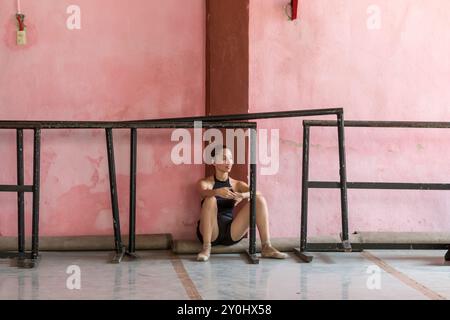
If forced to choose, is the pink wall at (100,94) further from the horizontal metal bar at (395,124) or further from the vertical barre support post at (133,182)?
the horizontal metal bar at (395,124)

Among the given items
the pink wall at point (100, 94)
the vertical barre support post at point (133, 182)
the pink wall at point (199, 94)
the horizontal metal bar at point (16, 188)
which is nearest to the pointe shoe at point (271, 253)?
the pink wall at point (199, 94)

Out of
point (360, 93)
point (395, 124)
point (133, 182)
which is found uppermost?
point (360, 93)

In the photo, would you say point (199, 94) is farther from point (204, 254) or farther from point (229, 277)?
point (229, 277)

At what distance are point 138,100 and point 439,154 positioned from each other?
2.39 metres

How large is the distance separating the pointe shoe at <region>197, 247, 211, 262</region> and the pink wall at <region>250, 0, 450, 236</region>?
62cm

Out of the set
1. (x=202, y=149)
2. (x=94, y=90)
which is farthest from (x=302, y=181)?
(x=94, y=90)

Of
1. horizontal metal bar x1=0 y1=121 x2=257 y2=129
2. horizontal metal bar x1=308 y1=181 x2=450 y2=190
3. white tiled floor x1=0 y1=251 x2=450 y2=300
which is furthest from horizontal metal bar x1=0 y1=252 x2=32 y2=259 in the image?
horizontal metal bar x1=308 y1=181 x2=450 y2=190

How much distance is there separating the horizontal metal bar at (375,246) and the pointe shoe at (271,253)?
21cm

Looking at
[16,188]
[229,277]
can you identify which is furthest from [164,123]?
[229,277]

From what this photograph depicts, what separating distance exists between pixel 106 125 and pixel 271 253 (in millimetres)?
1473

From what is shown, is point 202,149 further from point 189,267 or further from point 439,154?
point 439,154

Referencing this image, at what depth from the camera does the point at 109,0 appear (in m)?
5.77

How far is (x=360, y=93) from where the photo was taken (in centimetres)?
573
